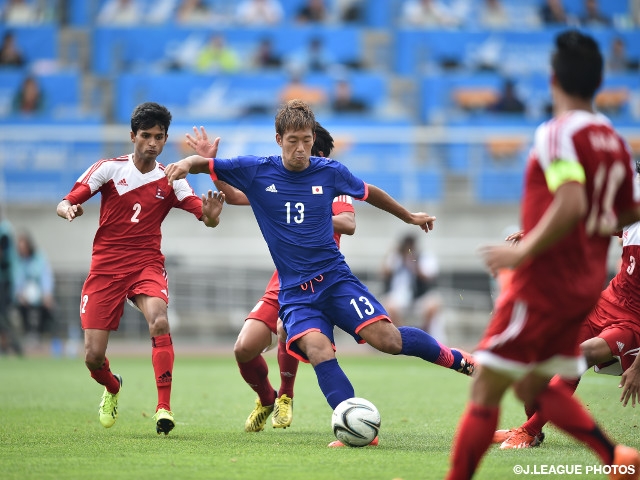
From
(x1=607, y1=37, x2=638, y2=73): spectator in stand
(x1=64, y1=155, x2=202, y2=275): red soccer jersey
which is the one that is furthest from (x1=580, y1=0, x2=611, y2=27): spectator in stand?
(x1=64, y1=155, x2=202, y2=275): red soccer jersey

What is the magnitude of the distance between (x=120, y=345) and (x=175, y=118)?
197 inches

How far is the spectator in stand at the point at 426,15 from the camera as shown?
25.3m

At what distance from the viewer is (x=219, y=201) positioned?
25.0ft

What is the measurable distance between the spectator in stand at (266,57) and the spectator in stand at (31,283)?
749cm

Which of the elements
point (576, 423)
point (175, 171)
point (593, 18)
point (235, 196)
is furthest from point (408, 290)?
point (576, 423)

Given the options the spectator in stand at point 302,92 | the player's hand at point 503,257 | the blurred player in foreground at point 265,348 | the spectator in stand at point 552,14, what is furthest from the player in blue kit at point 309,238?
the spectator in stand at point 552,14

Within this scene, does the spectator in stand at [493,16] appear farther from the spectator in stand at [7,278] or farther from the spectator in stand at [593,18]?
the spectator in stand at [7,278]

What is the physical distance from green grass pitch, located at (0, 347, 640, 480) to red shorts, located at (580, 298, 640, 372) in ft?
2.08

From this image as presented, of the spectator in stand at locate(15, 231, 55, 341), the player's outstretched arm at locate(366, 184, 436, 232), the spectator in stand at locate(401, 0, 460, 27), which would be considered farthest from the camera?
the spectator in stand at locate(401, 0, 460, 27)

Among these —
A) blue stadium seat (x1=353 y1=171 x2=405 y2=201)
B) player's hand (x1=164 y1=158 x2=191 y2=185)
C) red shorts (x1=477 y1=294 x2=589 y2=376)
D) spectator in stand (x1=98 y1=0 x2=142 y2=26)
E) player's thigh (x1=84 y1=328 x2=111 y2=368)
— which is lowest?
player's thigh (x1=84 y1=328 x2=111 y2=368)

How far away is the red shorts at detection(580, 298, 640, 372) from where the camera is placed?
7516 millimetres

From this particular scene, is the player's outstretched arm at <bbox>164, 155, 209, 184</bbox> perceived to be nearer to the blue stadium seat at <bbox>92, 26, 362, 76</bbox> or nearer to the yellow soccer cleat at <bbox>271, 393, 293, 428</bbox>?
the yellow soccer cleat at <bbox>271, 393, 293, 428</bbox>

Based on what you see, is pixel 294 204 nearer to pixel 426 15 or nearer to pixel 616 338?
pixel 616 338

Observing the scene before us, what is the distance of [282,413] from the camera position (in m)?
8.52
